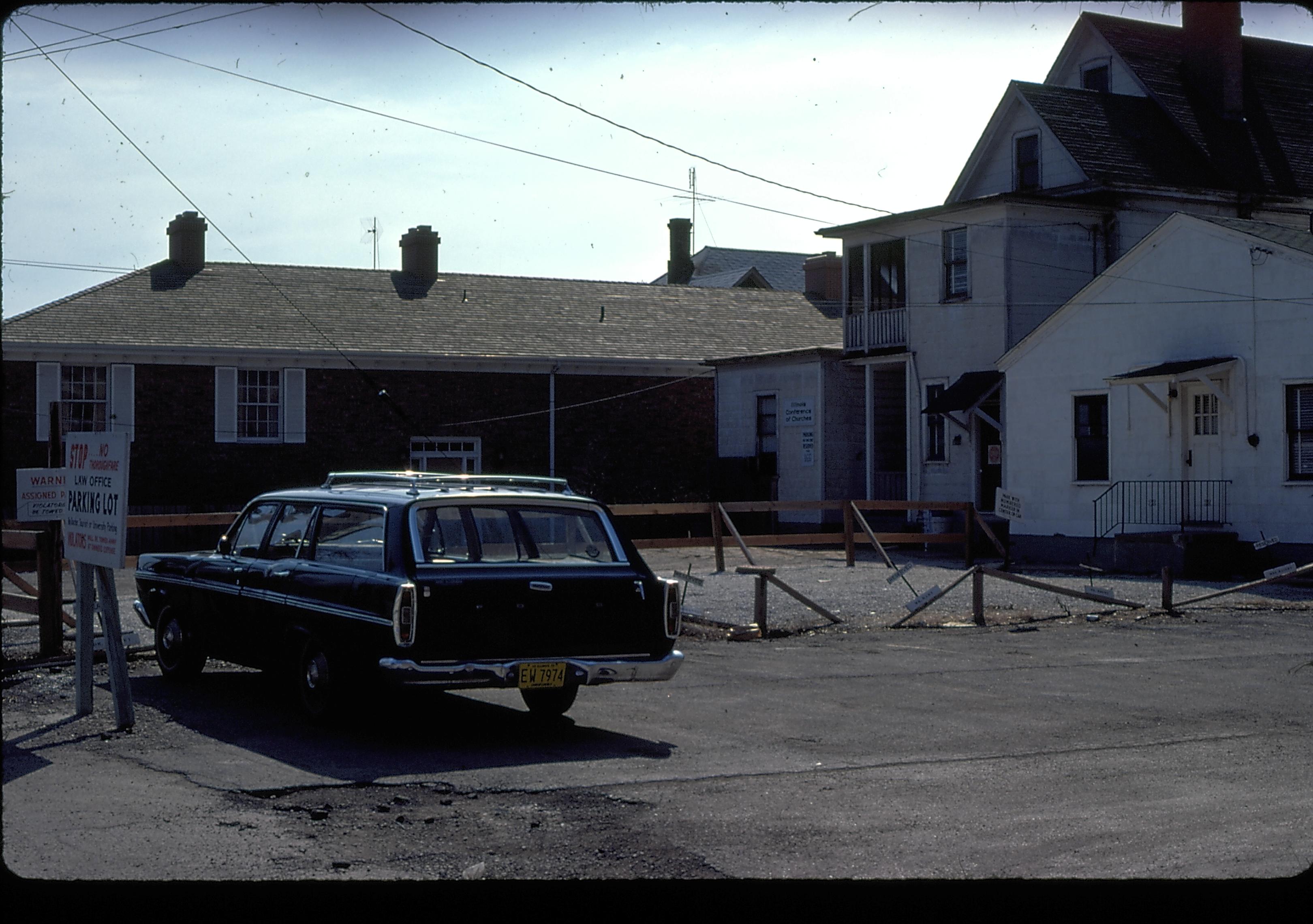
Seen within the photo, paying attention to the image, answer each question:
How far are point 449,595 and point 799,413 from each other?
85.8 ft

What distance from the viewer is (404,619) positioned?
9.03 meters

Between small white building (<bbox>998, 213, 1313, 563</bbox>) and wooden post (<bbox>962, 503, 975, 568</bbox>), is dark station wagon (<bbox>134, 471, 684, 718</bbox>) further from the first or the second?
small white building (<bbox>998, 213, 1313, 563</bbox>)

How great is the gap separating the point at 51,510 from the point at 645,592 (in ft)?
19.2

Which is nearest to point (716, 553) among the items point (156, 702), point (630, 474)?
point (156, 702)

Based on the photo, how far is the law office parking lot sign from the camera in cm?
972

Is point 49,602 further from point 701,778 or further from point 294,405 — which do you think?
point 294,405

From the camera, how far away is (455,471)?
119 feet

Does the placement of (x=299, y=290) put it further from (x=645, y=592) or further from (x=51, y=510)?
(x=645, y=592)

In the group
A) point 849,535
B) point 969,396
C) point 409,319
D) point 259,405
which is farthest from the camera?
point 409,319

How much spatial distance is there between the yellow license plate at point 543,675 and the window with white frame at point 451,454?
2656 cm

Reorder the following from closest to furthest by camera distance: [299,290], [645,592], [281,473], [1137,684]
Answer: [645,592]
[1137,684]
[281,473]
[299,290]

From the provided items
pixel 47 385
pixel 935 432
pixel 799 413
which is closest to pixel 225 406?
pixel 47 385

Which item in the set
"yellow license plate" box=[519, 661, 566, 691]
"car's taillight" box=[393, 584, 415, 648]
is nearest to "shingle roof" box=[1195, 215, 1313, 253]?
"yellow license plate" box=[519, 661, 566, 691]

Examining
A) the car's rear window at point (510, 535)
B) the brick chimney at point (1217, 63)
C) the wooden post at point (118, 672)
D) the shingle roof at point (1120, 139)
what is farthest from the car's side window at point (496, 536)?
the brick chimney at point (1217, 63)
